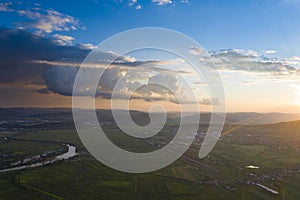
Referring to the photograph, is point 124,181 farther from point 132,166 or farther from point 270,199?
point 270,199

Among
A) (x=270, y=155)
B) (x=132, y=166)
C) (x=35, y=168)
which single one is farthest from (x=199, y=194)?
(x=270, y=155)

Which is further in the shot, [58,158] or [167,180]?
[58,158]

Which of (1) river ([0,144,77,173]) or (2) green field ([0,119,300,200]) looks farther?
(1) river ([0,144,77,173])

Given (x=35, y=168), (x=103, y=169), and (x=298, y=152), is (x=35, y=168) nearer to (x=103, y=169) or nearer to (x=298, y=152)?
(x=103, y=169)

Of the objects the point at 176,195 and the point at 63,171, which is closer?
the point at 176,195

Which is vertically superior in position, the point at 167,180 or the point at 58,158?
the point at 167,180

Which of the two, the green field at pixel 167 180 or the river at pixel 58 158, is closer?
the green field at pixel 167 180

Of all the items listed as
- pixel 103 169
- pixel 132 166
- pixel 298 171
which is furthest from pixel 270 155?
pixel 103 169

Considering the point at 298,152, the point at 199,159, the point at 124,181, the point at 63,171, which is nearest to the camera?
the point at 124,181

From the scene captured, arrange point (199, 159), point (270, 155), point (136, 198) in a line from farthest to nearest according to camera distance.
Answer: point (270, 155)
point (199, 159)
point (136, 198)
